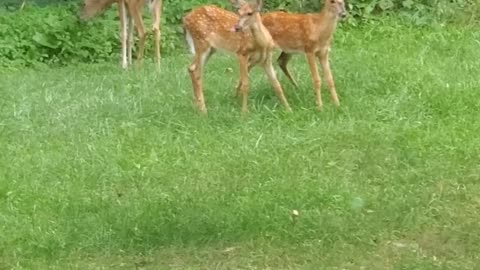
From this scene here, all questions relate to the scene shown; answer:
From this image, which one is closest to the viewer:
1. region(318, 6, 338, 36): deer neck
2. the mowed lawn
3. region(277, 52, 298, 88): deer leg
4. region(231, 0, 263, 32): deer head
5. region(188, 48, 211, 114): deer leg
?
the mowed lawn

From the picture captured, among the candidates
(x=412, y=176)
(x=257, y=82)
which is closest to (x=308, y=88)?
(x=257, y=82)

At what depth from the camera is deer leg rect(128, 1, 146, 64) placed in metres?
11.7

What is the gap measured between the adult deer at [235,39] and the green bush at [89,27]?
3221 millimetres

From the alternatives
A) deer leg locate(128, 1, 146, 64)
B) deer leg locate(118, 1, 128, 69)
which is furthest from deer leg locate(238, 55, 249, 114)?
deer leg locate(118, 1, 128, 69)

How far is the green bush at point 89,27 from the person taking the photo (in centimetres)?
1252

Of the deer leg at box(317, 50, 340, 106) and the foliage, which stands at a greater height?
the deer leg at box(317, 50, 340, 106)

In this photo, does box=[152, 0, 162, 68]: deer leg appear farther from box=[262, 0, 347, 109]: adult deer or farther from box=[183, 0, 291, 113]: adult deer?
box=[262, 0, 347, 109]: adult deer

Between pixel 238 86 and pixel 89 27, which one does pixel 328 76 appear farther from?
pixel 89 27

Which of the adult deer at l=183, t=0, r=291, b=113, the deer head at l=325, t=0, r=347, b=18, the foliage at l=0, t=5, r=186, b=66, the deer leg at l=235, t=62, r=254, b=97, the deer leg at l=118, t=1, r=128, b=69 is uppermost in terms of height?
the deer head at l=325, t=0, r=347, b=18

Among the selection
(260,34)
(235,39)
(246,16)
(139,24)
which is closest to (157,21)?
(139,24)

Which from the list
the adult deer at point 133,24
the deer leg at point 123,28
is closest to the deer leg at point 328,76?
the adult deer at point 133,24

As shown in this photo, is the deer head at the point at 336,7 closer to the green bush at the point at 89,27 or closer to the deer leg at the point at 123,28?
the deer leg at the point at 123,28

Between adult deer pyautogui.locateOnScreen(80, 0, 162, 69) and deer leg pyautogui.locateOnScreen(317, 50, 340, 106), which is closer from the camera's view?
deer leg pyautogui.locateOnScreen(317, 50, 340, 106)

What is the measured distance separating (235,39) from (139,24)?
2.78 meters
